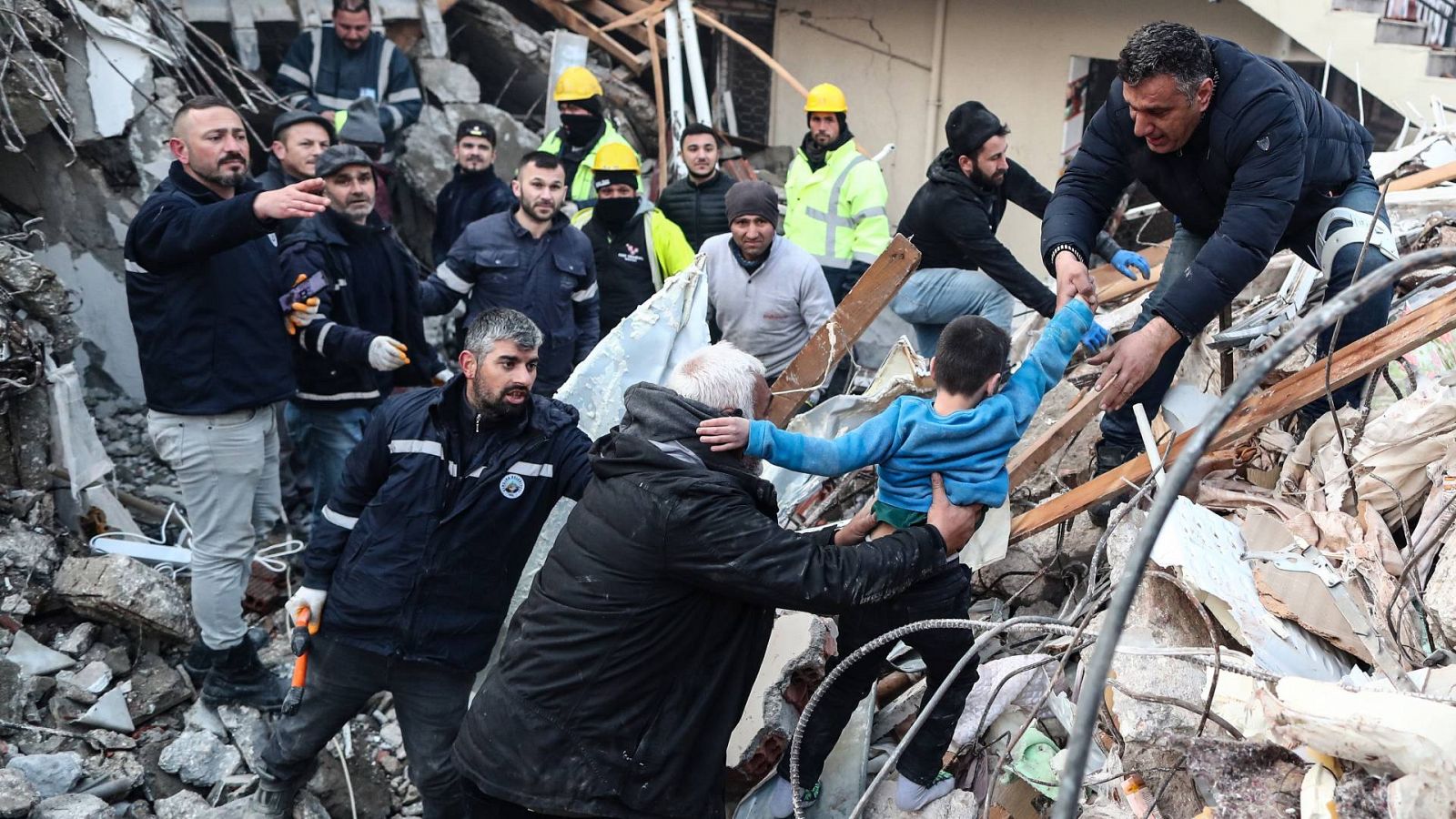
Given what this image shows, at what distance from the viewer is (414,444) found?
3947 millimetres

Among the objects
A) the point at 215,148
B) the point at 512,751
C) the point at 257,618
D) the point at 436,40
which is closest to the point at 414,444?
the point at 512,751

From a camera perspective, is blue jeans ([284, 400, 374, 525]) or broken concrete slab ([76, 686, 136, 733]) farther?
blue jeans ([284, 400, 374, 525])

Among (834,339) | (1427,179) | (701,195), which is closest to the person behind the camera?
(834,339)

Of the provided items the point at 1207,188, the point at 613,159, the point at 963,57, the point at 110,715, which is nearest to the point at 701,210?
the point at 613,159

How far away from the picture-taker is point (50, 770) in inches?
177

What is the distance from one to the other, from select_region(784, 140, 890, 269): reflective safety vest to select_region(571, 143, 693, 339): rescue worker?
88cm

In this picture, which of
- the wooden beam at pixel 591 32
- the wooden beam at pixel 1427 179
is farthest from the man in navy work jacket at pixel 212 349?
the wooden beam at pixel 591 32

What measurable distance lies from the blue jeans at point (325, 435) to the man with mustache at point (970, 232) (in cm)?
254

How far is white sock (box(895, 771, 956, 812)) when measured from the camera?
364 cm

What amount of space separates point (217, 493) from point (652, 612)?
2.54 m

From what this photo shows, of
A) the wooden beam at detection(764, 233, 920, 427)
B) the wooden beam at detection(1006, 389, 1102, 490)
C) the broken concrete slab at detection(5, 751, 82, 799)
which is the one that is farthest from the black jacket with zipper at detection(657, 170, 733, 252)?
the broken concrete slab at detection(5, 751, 82, 799)

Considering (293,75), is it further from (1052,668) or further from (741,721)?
(1052,668)

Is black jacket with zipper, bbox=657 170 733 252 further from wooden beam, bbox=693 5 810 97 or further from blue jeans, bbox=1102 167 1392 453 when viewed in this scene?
wooden beam, bbox=693 5 810 97

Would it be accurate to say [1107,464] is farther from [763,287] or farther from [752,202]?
[752,202]
